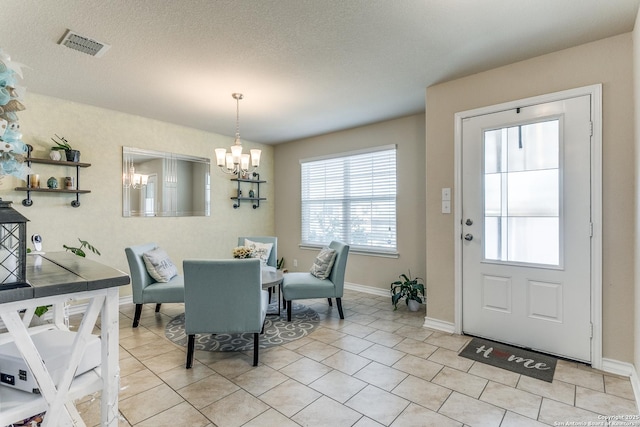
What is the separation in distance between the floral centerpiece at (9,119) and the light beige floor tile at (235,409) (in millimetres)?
1598

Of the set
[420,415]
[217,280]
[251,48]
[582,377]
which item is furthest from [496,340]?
[251,48]

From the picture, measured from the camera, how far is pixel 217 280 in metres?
2.39

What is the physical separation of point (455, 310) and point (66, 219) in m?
4.29

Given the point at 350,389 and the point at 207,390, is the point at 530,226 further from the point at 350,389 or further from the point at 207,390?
the point at 207,390

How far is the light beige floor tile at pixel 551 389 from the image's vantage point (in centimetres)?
204

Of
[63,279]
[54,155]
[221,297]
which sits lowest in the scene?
[221,297]

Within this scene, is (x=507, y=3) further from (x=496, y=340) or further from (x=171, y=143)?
(x=171, y=143)

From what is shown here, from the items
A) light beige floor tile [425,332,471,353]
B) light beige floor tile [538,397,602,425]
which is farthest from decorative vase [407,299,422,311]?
light beige floor tile [538,397,602,425]

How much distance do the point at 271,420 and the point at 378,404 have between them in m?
0.66

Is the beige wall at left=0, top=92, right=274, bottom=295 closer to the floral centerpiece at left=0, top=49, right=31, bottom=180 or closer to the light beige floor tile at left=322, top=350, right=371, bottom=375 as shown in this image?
the floral centerpiece at left=0, top=49, right=31, bottom=180

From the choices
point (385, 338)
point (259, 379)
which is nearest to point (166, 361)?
point (259, 379)

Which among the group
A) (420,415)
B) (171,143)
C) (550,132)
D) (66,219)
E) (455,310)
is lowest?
(420,415)

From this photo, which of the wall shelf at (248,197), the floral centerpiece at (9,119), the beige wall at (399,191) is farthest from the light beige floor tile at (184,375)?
the wall shelf at (248,197)

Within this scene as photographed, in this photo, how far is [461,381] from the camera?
224 centimetres
